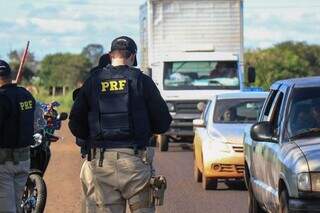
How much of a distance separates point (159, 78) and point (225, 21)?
384 centimetres

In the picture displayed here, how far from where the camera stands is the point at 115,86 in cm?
668

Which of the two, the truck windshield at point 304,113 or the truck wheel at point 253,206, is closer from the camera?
the truck windshield at point 304,113

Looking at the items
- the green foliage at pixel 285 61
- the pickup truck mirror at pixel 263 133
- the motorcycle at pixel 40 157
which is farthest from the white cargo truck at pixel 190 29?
the green foliage at pixel 285 61

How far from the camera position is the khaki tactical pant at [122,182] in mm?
6656

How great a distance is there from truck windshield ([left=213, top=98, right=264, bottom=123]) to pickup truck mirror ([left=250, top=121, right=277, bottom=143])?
6680 millimetres

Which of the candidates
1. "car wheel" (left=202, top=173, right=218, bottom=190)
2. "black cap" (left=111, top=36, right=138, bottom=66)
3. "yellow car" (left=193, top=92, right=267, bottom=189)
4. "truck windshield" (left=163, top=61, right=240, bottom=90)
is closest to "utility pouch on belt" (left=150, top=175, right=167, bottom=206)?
"black cap" (left=111, top=36, right=138, bottom=66)

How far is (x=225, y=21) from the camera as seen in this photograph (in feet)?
84.7

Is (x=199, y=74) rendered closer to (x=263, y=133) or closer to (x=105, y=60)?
(x=105, y=60)

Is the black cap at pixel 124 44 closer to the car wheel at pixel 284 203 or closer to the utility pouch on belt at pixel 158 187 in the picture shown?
the utility pouch on belt at pixel 158 187

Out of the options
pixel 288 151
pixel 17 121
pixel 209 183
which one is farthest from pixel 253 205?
pixel 209 183

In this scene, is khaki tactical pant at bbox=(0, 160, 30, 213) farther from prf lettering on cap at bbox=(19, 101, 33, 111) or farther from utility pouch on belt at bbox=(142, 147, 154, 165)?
utility pouch on belt at bbox=(142, 147, 154, 165)

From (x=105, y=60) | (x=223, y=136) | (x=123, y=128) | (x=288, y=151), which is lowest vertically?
(x=223, y=136)

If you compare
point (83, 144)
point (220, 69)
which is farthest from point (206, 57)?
point (83, 144)

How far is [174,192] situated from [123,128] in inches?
275
